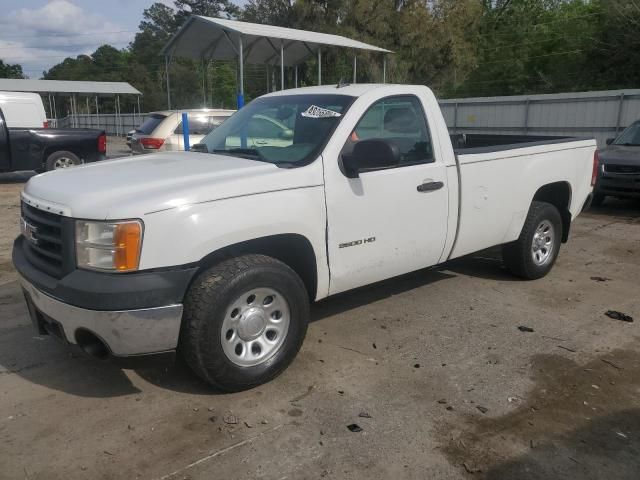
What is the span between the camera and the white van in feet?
43.4

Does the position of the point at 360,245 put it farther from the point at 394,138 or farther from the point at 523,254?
the point at 523,254

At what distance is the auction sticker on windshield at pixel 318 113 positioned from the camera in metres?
4.08

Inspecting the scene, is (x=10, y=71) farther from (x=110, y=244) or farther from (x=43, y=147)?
(x=110, y=244)

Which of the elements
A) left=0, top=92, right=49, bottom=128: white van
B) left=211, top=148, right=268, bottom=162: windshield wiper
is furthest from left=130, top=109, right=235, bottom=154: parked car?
left=211, top=148, right=268, bottom=162: windshield wiper

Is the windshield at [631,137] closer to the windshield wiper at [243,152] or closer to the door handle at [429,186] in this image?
the door handle at [429,186]

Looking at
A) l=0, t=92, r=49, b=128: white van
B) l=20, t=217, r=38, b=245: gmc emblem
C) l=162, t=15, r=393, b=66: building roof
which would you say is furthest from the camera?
l=162, t=15, r=393, b=66: building roof

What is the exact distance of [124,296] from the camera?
2982mm

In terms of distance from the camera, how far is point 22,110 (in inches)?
530

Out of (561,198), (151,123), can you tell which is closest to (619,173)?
(561,198)

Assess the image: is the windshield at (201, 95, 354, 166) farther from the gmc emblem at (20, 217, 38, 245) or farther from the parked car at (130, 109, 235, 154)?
the parked car at (130, 109, 235, 154)

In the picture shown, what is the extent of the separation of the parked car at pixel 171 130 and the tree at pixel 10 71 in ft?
296

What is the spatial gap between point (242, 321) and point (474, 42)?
4287 centimetres

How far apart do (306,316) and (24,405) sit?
1.76 m

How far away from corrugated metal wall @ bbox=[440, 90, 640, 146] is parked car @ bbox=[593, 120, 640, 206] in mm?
4888
